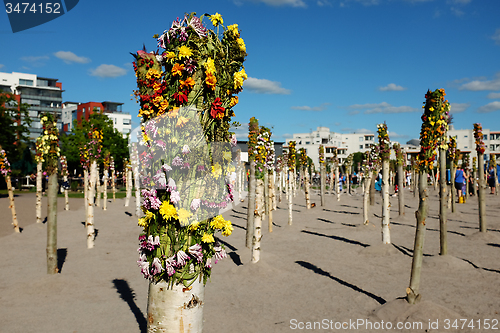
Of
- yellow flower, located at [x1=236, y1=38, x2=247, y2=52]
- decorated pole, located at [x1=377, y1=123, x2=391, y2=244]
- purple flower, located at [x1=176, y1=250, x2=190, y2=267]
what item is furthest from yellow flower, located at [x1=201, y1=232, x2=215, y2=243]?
decorated pole, located at [x1=377, y1=123, x2=391, y2=244]

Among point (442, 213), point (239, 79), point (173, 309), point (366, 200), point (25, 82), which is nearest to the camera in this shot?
point (173, 309)

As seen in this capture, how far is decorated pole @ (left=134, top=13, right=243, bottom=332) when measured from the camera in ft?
11.0

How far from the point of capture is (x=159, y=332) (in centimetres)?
338

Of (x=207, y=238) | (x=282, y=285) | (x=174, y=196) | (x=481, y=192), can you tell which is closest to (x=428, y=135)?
(x=282, y=285)

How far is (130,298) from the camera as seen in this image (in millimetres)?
7090

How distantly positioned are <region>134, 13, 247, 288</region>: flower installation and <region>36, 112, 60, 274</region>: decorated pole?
569 centimetres

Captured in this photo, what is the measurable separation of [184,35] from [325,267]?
7409 mm

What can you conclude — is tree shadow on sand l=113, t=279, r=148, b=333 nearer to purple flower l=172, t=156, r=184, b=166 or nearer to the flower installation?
the flower installation

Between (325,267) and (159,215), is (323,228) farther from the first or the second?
(159,215)

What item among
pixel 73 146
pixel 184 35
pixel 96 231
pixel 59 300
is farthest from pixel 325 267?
pixel 73 146

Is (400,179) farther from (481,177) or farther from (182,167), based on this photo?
(182,167)

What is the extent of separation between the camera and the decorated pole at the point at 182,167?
335cm

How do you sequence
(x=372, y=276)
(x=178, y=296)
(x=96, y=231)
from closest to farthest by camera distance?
(x=178, y=296), (x=372, y=276), (x=96, y=231)

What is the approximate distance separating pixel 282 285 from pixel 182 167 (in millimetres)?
5450
